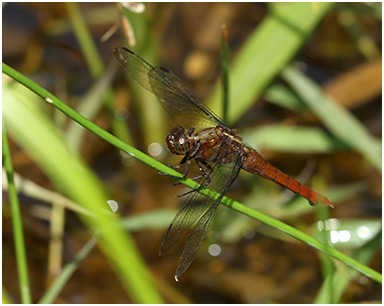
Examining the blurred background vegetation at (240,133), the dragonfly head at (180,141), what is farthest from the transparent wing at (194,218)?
the blurred background vegetation at (240,133)

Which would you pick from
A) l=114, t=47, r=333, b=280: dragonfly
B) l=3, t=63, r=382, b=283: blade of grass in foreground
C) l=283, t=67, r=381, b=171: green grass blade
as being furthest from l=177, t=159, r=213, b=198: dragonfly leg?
l=283, t=67, r=381, b=171: green grass blade

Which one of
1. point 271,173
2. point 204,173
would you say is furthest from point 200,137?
point 271,173

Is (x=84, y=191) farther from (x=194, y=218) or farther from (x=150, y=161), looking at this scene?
(x=194, y=218)

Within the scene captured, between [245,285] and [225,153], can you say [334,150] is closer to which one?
[245,285]

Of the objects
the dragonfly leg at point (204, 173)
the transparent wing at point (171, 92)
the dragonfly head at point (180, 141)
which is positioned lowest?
the dragonfly leg at point (204, 173)

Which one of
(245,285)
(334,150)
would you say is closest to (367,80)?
(334,150)

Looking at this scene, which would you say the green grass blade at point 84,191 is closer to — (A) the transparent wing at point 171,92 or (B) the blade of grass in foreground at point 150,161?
(B) the blade of grass in foreground at point 150,161

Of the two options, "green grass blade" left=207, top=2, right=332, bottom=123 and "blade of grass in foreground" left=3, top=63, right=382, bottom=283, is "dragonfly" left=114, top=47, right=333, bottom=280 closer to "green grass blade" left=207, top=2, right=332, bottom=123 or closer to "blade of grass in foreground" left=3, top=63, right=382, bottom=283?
"blade of grass in foreground" left=3, top=63, right=382, bottom=283
